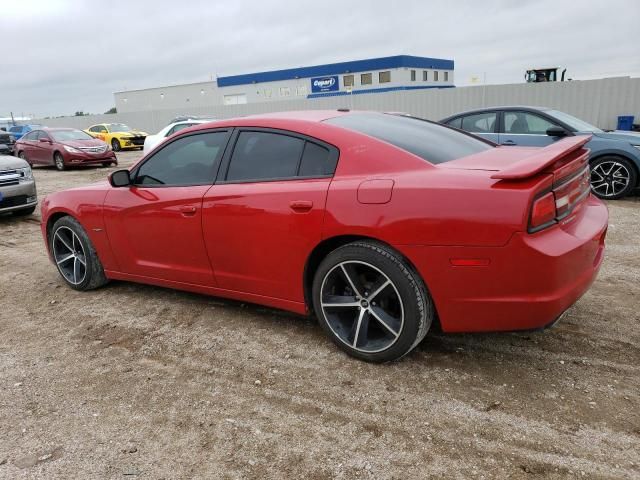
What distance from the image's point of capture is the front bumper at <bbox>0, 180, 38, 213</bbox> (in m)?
8.26

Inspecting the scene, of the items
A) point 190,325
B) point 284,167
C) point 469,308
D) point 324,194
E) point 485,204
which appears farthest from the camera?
point 190,325

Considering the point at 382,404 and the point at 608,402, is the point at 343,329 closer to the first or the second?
the point at 382,404

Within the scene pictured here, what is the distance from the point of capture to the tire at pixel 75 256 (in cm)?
464

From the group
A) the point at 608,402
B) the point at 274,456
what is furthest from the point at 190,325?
the point at 608,402

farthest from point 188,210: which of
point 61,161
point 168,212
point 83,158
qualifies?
point 61,161

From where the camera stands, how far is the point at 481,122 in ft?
29.0

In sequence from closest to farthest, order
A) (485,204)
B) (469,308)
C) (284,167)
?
(485,204)
(469,308)
(284,167)

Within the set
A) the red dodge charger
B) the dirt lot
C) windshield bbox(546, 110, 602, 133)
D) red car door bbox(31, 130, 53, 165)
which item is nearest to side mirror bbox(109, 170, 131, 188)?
the red dodge charger

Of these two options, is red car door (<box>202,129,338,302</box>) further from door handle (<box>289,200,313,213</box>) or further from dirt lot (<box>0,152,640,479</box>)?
dirt lot (<box>0,152,640,479</box>)

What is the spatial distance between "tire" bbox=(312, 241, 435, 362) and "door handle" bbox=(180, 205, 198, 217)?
43.1 inches

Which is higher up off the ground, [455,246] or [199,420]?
[455,246]

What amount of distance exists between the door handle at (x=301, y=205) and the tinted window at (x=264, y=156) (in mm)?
223

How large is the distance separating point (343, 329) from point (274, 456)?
1.03 metres

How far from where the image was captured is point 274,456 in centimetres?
241
